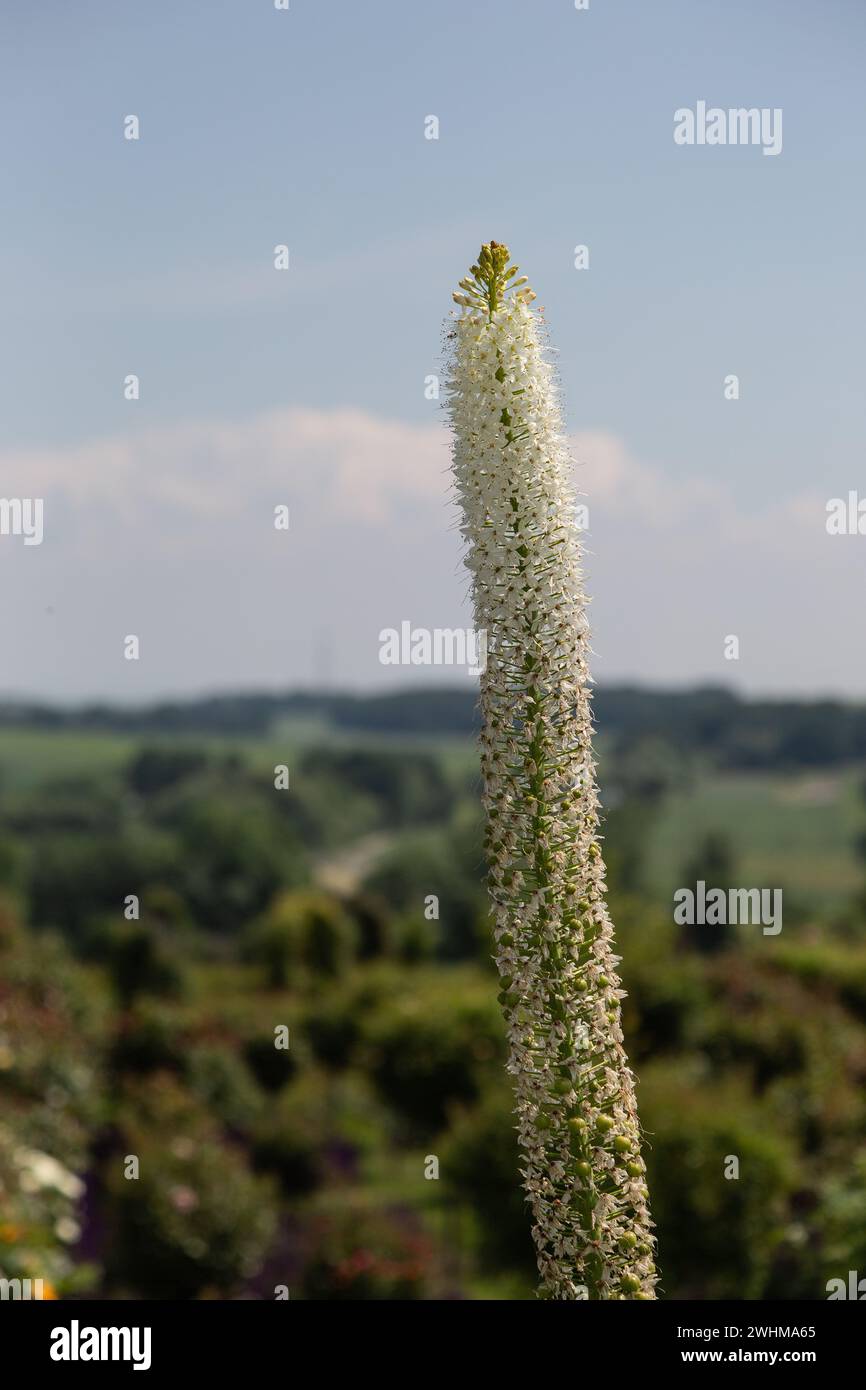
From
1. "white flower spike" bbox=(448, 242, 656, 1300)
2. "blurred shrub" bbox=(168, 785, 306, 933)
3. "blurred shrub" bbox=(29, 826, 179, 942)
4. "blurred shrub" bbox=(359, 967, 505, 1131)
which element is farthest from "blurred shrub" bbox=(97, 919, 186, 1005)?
"blurred shrub" bbox=(29, 826, 179, 942)

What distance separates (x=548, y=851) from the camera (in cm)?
252

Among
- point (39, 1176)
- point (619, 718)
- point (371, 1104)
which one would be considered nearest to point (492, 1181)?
point (39, 1176)

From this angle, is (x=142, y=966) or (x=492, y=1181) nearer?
(x=492, y=1181)

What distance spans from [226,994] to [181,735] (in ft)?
242

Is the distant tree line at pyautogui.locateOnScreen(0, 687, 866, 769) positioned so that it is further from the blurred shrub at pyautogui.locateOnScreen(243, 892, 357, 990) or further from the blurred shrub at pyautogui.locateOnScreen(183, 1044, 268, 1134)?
the blurred shrub at pyautogui.locateOnScreen(183, 1044, 268, 1134)

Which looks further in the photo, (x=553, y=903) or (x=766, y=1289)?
(x=766, y=1289)

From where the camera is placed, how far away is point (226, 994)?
3141 cm

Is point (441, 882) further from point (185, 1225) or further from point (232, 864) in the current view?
point (185, 1225)

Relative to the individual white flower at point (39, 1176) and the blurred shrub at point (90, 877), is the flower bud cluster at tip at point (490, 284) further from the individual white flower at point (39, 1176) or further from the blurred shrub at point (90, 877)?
the blurred shrub at point (90, 877)

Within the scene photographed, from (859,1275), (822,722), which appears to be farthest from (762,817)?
(859,1275)

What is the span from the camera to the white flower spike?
249 centimetres

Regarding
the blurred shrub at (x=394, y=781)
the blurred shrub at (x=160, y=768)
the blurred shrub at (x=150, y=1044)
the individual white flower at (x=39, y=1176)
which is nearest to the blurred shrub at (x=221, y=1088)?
the blurred shrub at (x=150, y=1044)

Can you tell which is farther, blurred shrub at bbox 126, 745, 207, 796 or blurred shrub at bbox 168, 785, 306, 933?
blurred shrub at bbox 126, 745, 207, 796

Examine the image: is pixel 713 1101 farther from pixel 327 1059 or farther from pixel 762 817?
pixel 762 817
